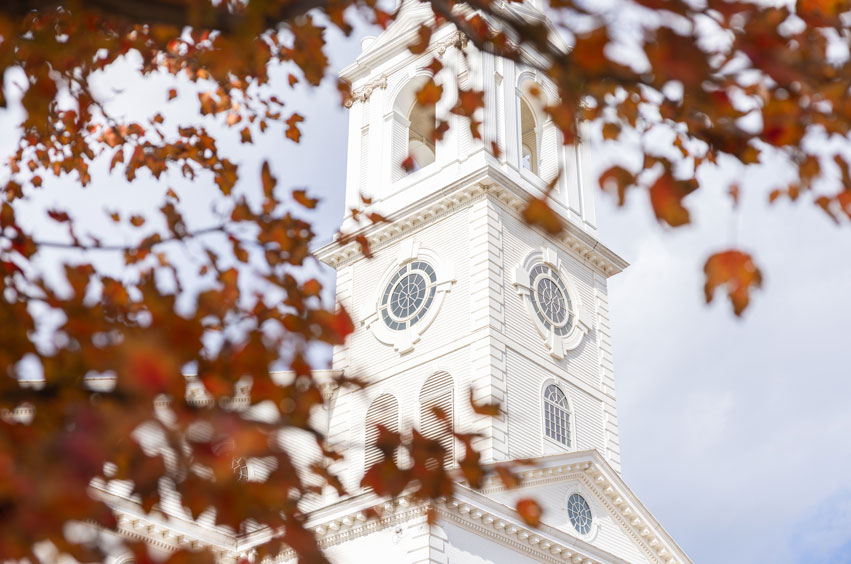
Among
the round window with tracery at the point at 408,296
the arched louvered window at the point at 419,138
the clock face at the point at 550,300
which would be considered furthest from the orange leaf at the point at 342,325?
the arched louvered window at the point at 419,138

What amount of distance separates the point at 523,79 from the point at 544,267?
26.4ft

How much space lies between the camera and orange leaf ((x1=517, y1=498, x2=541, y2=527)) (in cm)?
476

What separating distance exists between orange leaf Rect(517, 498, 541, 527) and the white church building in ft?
56.0

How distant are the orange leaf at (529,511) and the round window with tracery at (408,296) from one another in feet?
81.4

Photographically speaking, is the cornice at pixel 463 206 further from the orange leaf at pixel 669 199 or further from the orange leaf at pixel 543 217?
the orange leaf at pixel 669 199

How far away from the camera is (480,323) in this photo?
28.1 m

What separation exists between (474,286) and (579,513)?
7.52 m

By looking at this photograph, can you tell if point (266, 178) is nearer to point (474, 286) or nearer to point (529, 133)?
point (474, 286)

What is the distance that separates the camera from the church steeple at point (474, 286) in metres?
28.1

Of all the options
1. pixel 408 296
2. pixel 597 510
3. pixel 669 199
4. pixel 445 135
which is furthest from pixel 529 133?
pixel 669 199

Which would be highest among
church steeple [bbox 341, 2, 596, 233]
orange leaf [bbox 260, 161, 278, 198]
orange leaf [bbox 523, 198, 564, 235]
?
church steeple [bbox 341, 2, 596, 233]

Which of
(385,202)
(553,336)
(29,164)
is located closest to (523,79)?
(385,202)

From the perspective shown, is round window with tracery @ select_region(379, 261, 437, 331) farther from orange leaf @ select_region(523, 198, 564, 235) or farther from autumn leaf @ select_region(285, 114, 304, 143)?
orange leaf @ select_region(523, 198, 564, 235)

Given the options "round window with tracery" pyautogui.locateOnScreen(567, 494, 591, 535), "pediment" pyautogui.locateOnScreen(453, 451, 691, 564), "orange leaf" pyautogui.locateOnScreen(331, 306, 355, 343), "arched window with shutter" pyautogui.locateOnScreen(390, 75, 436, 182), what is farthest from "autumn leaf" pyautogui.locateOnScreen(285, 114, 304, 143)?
"arched window with shutter" pyautogui.locateOnScreen(390, 75, 436, 182)
